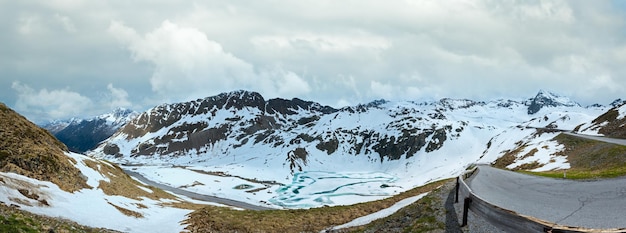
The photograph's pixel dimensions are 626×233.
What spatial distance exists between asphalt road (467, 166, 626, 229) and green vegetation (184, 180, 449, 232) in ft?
34.8

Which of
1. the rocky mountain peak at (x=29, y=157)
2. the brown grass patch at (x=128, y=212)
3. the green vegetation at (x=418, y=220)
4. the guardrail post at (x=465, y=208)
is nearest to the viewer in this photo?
the guardrail post at (x=465, y=208)

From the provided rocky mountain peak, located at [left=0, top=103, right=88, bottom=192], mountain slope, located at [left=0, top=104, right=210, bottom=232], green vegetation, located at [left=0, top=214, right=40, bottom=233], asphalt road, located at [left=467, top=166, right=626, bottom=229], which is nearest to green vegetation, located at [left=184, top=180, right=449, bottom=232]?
mountain slope, located at [left=0, top=104, right=210, bottom=232]

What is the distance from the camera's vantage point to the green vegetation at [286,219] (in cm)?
3148

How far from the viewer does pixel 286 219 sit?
34.2m

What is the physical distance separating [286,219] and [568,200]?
73.6 ft

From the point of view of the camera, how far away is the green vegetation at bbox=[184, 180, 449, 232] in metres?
31.5

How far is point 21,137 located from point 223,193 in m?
140

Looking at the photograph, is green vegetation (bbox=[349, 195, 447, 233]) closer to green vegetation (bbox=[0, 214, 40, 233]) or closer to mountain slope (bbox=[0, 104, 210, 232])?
green vegetation (bbox=[0, 214, 40, 233])

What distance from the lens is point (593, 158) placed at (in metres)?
47.8

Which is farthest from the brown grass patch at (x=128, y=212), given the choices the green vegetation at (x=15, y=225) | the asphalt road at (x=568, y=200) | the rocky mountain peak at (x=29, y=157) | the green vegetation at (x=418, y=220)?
the asphalt road at (x=568, y=200)

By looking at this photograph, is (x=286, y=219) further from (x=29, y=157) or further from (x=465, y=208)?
A: (x=29, y=157)

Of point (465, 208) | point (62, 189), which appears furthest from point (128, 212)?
point (465, 208)

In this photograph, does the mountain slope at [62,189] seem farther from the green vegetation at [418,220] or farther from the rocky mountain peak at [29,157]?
the green vegetation at [418,220]

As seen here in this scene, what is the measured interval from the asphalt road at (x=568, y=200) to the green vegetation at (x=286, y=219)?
10600mm
